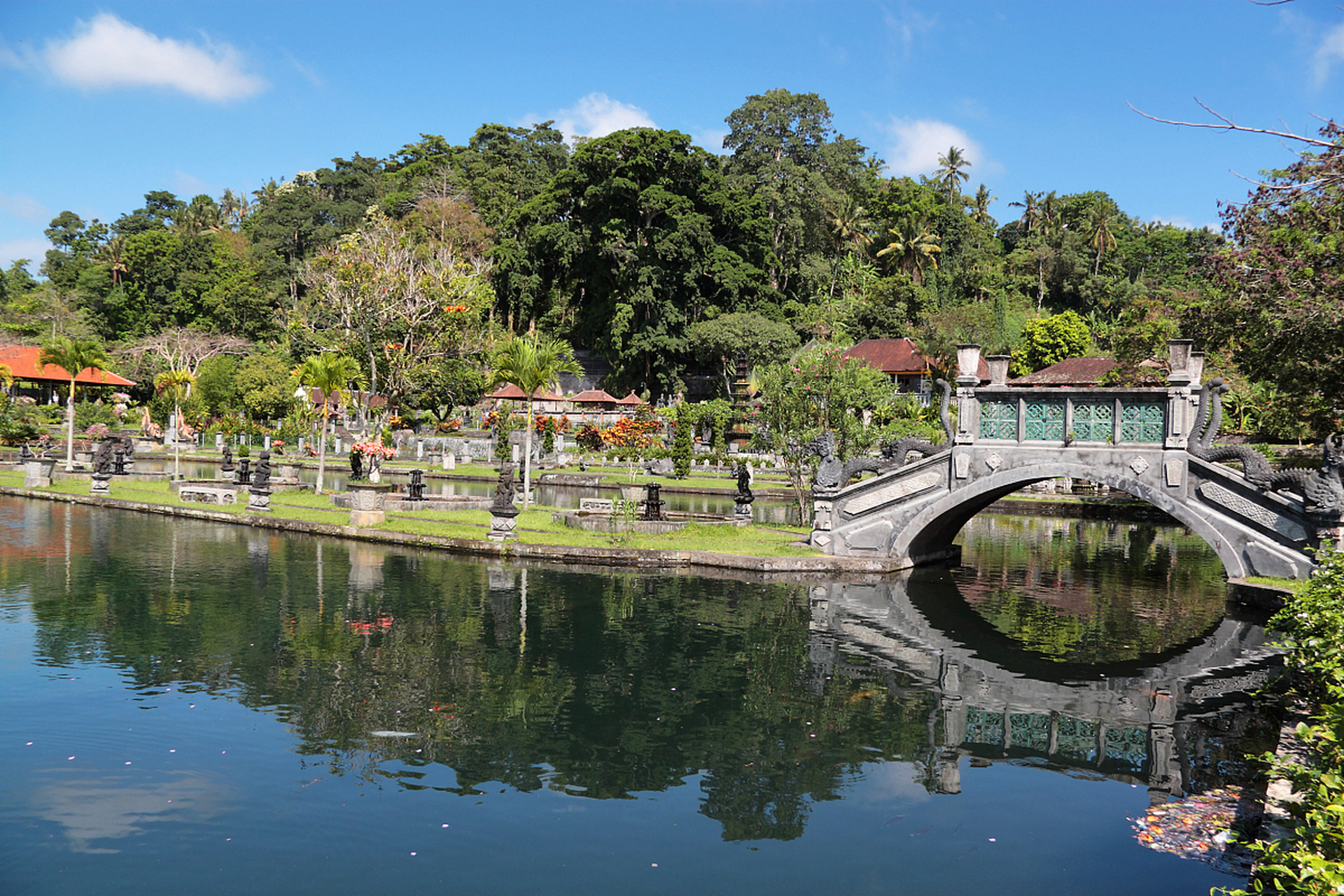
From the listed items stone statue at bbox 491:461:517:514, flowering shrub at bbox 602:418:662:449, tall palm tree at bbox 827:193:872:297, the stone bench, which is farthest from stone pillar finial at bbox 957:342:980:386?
tall palm tree at bbox 827:193:872:297

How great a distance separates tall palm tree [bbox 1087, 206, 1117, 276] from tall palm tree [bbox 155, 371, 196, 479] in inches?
2959

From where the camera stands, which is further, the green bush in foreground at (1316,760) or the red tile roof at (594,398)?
the red tile roof at (594,398)

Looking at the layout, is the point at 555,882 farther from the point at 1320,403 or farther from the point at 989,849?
the point at 1320,403

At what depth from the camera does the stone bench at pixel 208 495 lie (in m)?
28.9

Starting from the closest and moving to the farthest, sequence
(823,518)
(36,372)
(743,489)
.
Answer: (823,518), (743,489), (36,372)

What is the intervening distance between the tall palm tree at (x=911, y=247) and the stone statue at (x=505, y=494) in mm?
63641

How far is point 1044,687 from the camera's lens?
12.8 meters

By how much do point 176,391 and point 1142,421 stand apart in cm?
4709

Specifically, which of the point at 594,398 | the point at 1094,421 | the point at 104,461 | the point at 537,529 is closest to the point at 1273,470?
the point at 1094,421

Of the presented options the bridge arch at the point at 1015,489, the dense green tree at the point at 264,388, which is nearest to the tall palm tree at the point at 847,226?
the dense green tree at the point at 264,388

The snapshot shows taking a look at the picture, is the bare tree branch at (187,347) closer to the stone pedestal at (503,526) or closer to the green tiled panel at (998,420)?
A: the stone pedestal at (503,526)

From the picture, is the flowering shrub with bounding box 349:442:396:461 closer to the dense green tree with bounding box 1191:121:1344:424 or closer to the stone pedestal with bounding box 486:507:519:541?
the stone pedestal with bounding box 486:507:519:541

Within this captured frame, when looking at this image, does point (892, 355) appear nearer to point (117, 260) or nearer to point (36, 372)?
point (36, 372)

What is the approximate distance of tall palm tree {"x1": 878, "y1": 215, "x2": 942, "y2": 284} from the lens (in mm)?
80312
